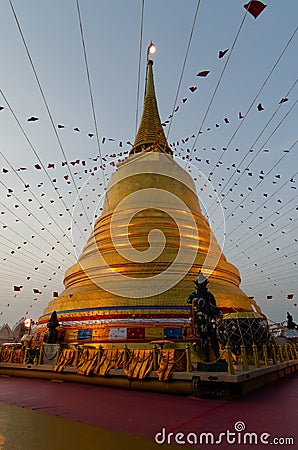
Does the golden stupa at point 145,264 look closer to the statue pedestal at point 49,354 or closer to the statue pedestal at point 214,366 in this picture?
the statue pedestal at point 49,354

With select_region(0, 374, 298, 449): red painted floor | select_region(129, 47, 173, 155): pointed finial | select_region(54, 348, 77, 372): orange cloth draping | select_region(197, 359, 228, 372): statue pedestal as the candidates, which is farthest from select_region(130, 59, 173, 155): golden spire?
select_region(0, 374, 298, 449): red painted floor

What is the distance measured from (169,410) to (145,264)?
1183 cm

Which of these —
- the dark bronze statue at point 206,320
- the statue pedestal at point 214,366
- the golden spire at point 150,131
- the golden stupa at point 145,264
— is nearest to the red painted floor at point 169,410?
the statue pedestal at point 214,366

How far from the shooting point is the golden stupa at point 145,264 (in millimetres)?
15328

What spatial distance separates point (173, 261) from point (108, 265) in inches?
161

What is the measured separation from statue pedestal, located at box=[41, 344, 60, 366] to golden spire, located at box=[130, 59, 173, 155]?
54.4 feet

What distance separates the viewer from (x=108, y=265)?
18.8m

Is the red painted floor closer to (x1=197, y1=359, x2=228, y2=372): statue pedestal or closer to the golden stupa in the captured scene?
(x1=197, y1=359, x2=228, y2=372): statue pedestal

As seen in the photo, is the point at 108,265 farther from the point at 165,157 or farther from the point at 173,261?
the point at 165,157

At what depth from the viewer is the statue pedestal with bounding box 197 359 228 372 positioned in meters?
8.74

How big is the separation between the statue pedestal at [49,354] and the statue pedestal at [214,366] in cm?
680

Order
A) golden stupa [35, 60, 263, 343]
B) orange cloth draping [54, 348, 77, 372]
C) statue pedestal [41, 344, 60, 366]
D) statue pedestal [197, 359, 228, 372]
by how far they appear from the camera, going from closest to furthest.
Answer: statue pedestal [197, 359, 228, 372], orange cloth draping [54, 348, 77, 372], statue pedestal [41, 344, 60, 366], golden stupa [35, 60, 263, 343]

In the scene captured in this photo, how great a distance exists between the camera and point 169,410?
657cm

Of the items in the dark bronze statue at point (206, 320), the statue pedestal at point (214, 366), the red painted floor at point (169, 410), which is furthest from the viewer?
the dark bronze statue at point (206, 320)
